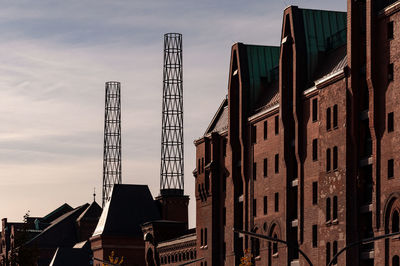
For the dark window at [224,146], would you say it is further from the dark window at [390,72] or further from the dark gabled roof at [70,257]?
the dark gabled roof at [70,257]

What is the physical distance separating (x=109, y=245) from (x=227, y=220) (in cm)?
5246

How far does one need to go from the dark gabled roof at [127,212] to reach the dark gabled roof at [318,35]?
70.6m

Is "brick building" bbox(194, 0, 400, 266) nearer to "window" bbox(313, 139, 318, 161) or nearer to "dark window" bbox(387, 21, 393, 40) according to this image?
"dark window" bbox(387, 21, 393, 40)

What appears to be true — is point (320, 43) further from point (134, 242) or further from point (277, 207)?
point (134, 242)

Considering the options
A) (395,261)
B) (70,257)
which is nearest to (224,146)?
(395,261)

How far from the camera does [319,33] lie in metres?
99.5

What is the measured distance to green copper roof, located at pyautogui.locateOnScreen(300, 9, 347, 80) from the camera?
97.6 m

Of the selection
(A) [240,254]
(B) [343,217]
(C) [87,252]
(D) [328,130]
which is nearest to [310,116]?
(D) [328,130]

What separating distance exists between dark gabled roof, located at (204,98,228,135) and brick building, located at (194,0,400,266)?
168mm

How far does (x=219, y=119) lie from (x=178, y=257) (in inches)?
841

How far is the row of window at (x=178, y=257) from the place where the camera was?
4995 inches

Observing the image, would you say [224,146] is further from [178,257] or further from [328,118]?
[328,118]

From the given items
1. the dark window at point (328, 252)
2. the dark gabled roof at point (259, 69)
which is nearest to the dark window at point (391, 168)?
the dark window at point (328, 252)

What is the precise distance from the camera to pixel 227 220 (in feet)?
370
